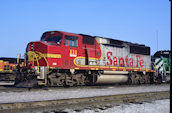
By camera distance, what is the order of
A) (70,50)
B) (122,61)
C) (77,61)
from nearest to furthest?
1. (70,50)
2. (77,61)
3. (122,61)

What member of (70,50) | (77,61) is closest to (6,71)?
(77,61)

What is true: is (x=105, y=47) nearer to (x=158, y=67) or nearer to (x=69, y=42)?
(x=69, y=42)

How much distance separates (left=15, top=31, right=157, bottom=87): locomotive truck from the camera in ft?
41.1

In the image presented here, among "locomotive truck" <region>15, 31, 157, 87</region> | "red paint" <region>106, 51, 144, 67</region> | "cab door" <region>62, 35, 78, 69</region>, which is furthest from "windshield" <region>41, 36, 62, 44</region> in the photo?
"red paint" <region>106, 51, 144, 67</region>

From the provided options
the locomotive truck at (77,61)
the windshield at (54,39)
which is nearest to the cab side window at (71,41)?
the locomotive truck at (77,61)

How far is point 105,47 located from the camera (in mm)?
15695

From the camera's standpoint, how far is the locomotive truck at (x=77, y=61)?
12.5 metres

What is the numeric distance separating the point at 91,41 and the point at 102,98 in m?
7.59

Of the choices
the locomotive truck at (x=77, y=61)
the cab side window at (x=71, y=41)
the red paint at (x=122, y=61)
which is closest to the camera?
the locomotive truck at (x=77, y=61)

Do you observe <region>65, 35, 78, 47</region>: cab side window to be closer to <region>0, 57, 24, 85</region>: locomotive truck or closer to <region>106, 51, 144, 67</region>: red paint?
<region>106, 51, 144, 67</region>: red paint

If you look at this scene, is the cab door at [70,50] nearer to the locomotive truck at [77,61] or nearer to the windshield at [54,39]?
the locomotive truck at [77,61]

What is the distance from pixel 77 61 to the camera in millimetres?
13859

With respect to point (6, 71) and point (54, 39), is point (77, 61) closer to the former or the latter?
point (54, 39)

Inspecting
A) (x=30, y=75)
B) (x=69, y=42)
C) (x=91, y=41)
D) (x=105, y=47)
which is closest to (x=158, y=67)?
(x=105, y=47)
